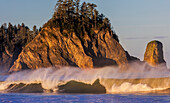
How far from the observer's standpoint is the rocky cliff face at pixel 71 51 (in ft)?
264

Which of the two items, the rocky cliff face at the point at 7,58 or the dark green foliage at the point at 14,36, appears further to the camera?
the dark green foliage at the point at 14,36

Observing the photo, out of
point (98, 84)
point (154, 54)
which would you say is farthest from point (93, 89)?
point (154, 54)

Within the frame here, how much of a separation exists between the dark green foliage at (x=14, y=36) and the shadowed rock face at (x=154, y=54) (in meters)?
37.0

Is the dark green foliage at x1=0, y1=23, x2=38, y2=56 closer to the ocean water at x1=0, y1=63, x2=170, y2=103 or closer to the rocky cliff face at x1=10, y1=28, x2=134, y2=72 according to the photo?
the rocky cliff face at x1=10, y1=28, x2=134, y2=72

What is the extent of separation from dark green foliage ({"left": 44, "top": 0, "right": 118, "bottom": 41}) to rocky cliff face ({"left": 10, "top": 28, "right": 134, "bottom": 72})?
5.09 feet

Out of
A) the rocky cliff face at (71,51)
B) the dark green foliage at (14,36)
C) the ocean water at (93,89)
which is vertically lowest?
the ocean water at (93,89)

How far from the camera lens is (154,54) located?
3725 inches

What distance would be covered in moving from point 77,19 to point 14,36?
40120 mm

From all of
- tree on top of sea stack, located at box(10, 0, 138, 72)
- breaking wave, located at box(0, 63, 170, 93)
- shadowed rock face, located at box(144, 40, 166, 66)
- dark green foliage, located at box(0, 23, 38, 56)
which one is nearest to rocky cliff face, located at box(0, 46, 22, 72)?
dark green foliage, located at box(0, 23, 38, 56)

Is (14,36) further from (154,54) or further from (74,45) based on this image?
(154,54)

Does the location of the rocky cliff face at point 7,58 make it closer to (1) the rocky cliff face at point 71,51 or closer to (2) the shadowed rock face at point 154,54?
(1) the rocky cliff face at point 71,51

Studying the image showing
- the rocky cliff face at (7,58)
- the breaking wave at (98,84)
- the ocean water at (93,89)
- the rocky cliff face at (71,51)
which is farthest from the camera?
the rocky cliff face at (7,58)

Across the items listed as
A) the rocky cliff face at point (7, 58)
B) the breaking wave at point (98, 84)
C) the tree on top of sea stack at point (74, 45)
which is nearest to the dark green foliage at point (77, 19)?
the tree on top of sea stack at point (74, 45)

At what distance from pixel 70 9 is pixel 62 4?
2.45 metres
